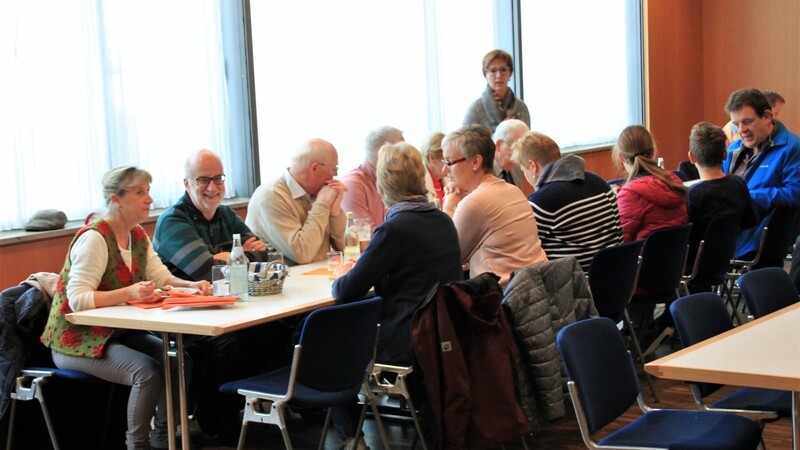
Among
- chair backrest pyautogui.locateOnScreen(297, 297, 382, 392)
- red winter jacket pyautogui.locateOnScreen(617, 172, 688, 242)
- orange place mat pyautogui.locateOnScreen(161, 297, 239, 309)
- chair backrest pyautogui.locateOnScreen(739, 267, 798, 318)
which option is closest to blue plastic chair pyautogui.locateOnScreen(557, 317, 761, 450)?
chair backrest pyautogui.locateOnScreen(739, 267, 798, 318)

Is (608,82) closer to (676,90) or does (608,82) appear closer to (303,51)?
(676,90)

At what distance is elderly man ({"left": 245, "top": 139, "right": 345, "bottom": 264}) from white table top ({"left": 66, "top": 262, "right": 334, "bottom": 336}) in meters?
0.74

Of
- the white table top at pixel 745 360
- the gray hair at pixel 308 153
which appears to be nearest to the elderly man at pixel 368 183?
the gray hair at pixel 308 153

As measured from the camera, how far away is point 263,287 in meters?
3.98

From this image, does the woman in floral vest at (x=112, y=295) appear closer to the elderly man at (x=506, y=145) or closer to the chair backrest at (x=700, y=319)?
the chair backrest at (x=700, y=319)

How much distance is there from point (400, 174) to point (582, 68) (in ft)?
22.3

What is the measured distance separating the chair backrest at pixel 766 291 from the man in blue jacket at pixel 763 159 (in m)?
2.50

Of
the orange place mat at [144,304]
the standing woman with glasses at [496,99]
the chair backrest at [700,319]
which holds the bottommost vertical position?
the chair backrest at [700,319]

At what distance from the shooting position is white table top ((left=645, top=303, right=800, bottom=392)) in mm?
2477

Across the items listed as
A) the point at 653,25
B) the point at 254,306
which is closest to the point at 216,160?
the point at 254,306

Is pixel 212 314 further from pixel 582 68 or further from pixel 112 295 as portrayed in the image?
pixel 582 68

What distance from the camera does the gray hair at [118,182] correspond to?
390 cm

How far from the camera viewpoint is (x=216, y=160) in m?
4.53

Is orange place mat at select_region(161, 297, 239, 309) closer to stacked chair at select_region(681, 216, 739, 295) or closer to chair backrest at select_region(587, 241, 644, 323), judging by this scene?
chair backrest at select_region(587, 241, 644, 323)
